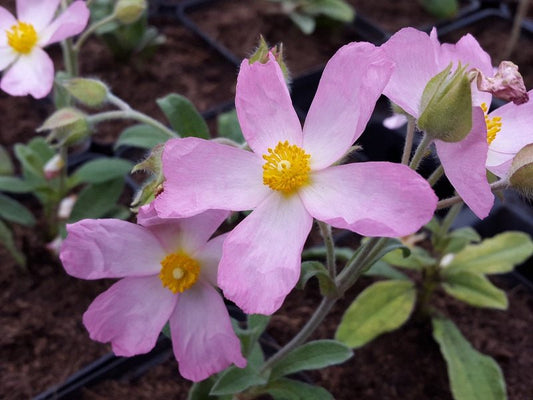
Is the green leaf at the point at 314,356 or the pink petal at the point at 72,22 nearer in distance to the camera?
the green leaf at the point at 314,356

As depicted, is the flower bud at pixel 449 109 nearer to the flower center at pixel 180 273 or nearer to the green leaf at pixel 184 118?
the flower center at pixel 180 273

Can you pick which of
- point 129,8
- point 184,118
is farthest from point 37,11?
point 184,118

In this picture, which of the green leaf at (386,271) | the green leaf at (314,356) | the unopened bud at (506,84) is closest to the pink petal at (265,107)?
the unopened bud at (506,84)

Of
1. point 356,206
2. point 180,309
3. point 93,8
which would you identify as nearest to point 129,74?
point 93,8

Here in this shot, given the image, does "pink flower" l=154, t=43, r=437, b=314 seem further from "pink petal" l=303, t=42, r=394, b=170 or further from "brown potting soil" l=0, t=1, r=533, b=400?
"brown potting soil" l=0, t=1, r=533, b=400

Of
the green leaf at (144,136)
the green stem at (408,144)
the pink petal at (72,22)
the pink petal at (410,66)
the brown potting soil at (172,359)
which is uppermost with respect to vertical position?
the pink petal at (410,66)
